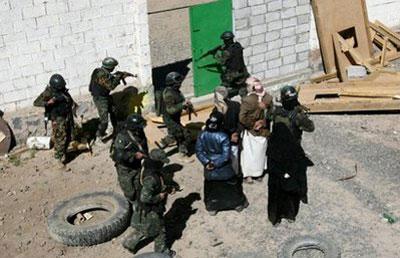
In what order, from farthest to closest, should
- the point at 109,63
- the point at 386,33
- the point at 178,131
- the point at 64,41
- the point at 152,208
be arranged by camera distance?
→ the point at 386,33 → the point at 64,41 → the point at 109,63 → the point at 178,131 → the point at 152,208

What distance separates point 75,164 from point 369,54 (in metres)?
7.56

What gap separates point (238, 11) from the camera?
44.0ft

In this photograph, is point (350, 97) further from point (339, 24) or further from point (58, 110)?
point (58, 110)

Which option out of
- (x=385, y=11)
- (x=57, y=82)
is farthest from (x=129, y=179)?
(x=385, y=11)

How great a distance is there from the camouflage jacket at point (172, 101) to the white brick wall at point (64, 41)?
198 cm

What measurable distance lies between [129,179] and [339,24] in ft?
24.2

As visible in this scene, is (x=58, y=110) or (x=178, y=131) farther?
(x=178, y=131)

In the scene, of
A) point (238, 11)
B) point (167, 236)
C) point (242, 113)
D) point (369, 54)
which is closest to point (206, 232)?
point (167, 236)

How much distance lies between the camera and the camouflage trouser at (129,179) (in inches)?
366

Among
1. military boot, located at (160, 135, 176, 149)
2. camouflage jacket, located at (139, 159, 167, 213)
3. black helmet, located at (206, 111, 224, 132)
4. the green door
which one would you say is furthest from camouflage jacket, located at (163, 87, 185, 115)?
the green door

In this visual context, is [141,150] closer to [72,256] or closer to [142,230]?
[142,230]

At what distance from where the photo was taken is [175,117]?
1112 centimetres

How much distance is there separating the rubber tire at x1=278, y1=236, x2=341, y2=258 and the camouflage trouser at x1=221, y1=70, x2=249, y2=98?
4.39 metres

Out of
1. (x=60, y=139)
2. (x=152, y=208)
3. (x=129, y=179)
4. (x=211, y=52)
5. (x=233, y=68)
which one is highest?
(x=211, y=52)
